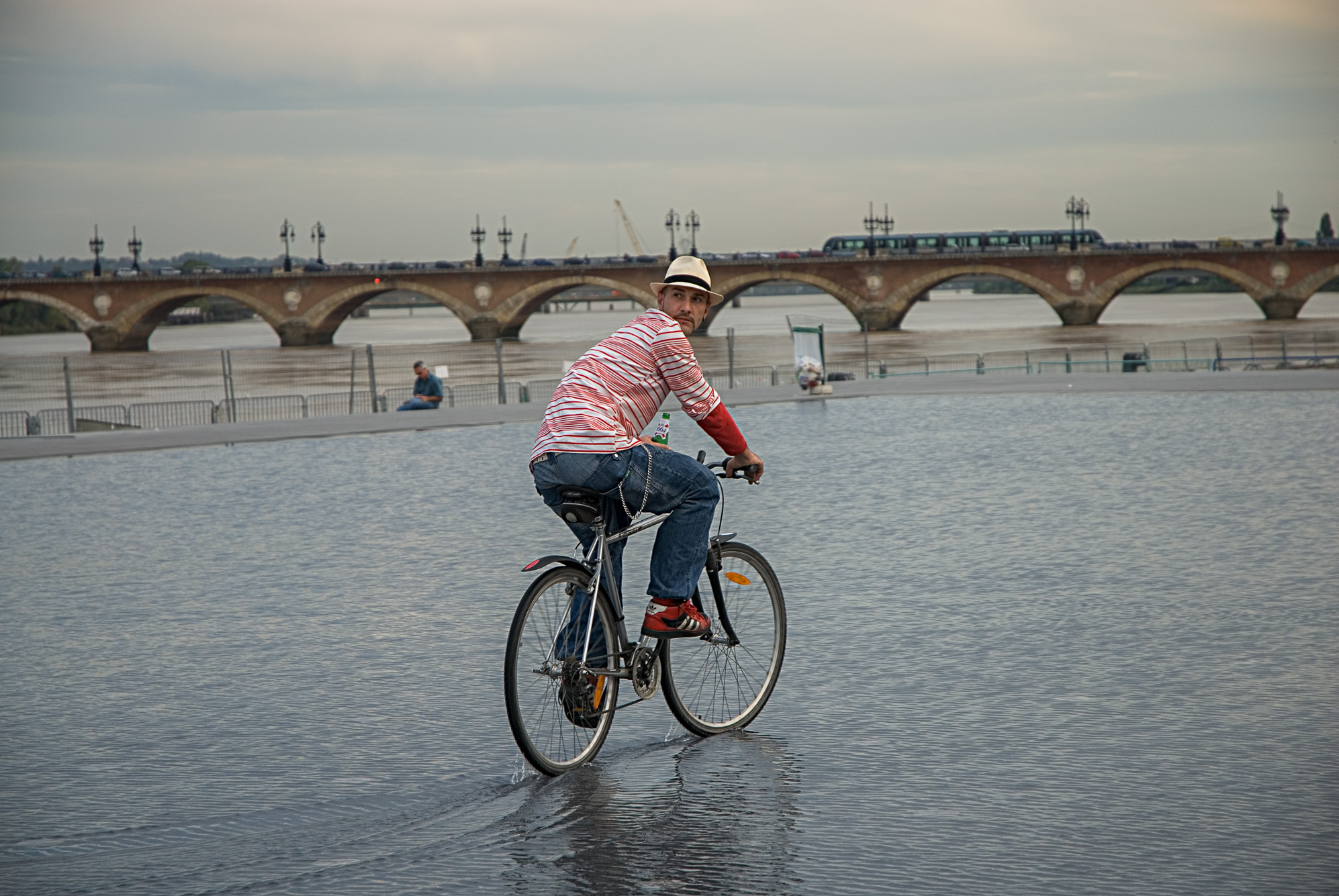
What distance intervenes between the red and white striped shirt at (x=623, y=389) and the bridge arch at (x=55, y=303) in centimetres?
8891

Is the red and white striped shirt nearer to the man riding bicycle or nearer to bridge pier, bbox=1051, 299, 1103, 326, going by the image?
the man riding bicycle

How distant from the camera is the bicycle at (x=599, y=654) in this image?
13.5 ft

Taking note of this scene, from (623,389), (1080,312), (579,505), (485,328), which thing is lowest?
(579,505)

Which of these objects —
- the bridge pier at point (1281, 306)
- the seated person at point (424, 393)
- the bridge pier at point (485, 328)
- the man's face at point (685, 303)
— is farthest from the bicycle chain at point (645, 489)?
the bridge pier at point (485, 328)

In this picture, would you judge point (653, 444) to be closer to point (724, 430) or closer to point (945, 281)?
point (724, 430)

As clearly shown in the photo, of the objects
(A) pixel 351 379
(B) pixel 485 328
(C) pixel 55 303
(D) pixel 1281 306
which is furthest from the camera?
(B) pixel 485 328

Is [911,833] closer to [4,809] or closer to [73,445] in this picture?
[4,809]

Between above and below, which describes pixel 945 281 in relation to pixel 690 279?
above

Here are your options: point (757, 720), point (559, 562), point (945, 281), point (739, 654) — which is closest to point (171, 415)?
point (739, 654)

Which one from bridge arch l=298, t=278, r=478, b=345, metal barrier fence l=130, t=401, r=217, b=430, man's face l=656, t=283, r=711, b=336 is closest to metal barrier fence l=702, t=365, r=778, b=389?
metal barrier fence l=130, t=401, r=217, b=430

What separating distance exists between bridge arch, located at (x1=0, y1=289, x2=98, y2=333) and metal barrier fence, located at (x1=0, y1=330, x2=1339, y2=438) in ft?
19.1

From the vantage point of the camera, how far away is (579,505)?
4.23 meters

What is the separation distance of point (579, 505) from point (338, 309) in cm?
8904

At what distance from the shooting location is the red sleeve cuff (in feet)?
14.3
